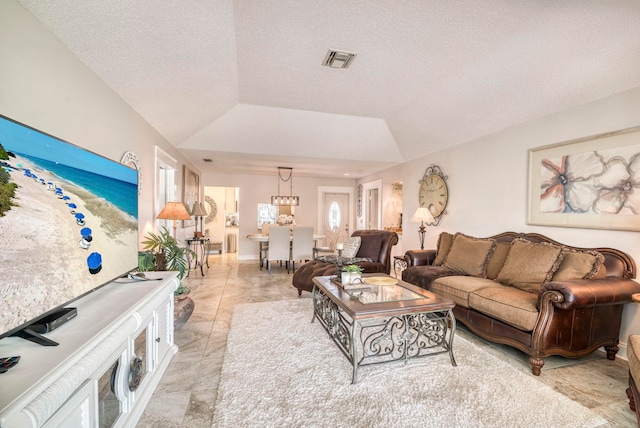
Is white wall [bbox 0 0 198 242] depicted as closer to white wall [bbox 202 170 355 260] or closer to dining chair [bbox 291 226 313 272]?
dining chair [bbox 291 226 313 272]

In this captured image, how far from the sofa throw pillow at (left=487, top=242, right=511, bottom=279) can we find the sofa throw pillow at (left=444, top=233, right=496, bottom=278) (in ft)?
0.16

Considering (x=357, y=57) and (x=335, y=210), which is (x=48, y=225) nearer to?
(x=357, y=57)

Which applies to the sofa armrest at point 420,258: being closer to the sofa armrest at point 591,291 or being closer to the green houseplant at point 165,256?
the sofa armrest at point 591,291

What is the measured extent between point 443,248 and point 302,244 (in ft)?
8.76

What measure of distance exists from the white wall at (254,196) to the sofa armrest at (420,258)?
14.2 ft

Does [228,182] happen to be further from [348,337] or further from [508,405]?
[508,405]

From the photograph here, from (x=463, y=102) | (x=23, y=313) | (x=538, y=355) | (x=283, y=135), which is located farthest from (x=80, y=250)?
(x=463, y=102)

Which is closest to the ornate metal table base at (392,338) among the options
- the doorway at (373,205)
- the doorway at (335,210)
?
the doorway at (373,205)

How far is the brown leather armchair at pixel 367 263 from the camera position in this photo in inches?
157

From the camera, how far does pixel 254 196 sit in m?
7.68

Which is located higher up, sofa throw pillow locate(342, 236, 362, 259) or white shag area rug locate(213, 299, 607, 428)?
sofa throw pillow locate(342, 236, 362, 259)

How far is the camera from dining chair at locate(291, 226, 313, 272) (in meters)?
5.70

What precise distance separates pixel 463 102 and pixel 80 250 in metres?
3.89

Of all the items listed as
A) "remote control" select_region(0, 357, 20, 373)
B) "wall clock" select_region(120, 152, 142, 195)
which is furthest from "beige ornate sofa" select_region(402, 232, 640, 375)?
"wall clock" select_region(120, 152, 142, 195)
